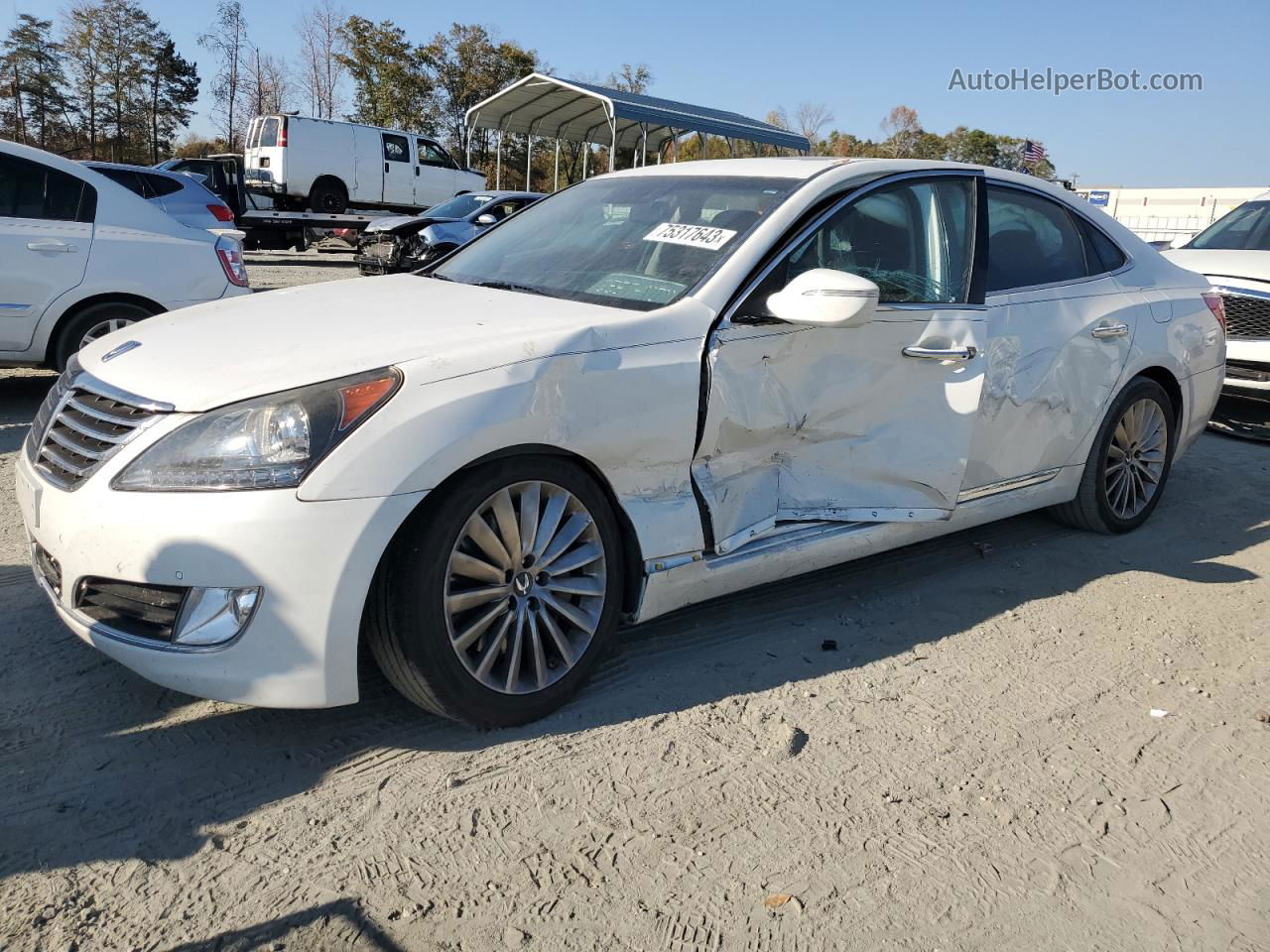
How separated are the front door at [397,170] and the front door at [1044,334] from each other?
66.4 feet

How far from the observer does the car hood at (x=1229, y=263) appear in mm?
7941

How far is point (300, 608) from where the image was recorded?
2.50 m

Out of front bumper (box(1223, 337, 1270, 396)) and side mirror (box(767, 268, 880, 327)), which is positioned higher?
side mirror (box(767, 268, 880, 327))

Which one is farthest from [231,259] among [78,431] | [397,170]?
[397,170]

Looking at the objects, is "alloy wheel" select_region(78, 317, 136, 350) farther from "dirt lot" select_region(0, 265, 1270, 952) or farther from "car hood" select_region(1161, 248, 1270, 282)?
"car hood" select_region(1161, 248, 1270, 282)

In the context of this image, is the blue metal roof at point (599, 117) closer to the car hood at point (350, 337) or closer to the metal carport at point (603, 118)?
the metal carport at point (603, 118)

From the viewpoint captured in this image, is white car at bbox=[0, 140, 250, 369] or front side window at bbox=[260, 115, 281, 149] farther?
front side window at bbox=[260, 115, 281, 149]

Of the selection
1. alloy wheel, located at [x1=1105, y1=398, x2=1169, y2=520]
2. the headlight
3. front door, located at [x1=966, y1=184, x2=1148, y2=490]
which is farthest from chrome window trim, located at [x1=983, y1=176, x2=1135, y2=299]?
the headlight

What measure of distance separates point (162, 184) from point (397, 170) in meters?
11.4

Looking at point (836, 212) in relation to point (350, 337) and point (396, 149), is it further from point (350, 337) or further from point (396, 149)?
point (396, 149)

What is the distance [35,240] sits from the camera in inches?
245

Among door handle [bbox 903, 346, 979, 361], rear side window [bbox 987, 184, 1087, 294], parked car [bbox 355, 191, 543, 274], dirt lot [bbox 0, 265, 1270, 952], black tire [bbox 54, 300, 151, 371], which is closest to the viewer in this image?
dirt lot [bbox 0, 265, 1270, 952]

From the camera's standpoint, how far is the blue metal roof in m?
21.0

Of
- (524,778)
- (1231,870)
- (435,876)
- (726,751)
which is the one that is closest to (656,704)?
(726,751)
